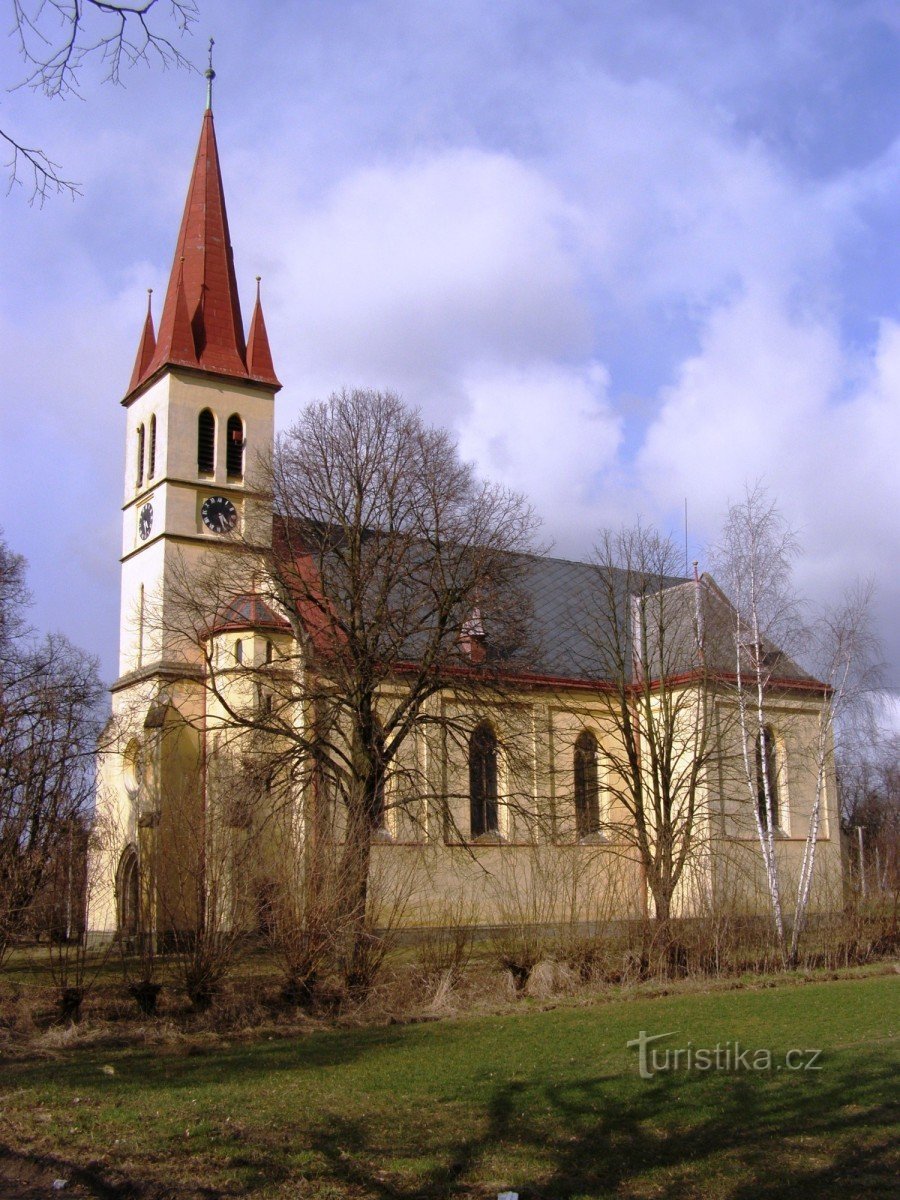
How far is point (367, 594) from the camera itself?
2633 cm

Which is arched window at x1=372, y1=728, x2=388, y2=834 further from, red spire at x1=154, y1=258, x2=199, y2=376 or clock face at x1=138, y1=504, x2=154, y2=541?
red spire at x1=154, y1=258, x2=199, y2=376

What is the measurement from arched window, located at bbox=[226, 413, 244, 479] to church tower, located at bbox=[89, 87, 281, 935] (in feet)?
0.14

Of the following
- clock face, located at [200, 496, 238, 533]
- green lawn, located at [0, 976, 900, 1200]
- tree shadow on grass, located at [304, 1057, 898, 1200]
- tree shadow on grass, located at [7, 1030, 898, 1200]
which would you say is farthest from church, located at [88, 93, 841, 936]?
tree shadow on grass, located at [304, 1057, 898, 1200]

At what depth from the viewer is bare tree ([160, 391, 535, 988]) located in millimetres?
25047

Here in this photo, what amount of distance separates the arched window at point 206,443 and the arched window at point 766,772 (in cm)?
1900

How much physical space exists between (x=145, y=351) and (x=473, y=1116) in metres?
35.3

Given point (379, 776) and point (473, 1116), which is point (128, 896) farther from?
point (473, 1116)

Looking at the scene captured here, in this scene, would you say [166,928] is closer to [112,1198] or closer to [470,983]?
[470,983]

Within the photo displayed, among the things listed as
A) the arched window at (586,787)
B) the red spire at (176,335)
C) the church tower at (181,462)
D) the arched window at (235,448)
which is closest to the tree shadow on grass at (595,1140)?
the arched window at (586,787)

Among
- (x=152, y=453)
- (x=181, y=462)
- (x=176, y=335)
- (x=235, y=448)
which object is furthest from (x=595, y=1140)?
(x=176, y=335)

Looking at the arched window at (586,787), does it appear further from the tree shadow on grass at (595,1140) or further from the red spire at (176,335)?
the red spire at (176,335)

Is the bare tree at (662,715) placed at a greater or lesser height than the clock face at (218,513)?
lesser

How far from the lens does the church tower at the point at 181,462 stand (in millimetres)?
34844

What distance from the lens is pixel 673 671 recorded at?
30.5 metres
